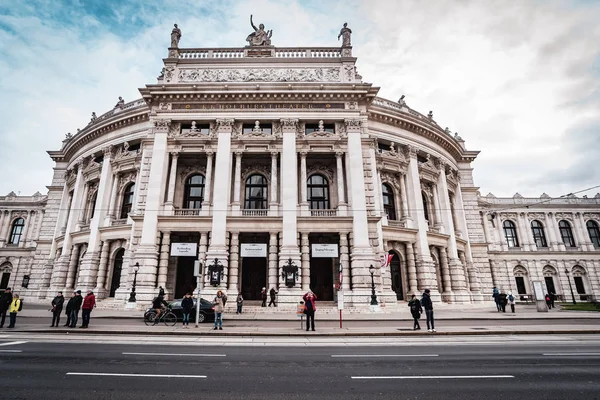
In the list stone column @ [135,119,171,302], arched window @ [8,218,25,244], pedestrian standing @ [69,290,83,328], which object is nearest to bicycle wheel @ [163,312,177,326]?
pedestrian standing @ [69,290,83,328]

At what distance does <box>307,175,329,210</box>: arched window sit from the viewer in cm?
2917

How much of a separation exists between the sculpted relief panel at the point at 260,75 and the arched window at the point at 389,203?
38.2 feet

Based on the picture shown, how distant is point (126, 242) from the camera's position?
28344 mm

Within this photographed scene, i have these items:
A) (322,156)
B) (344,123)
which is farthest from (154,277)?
(344,123)

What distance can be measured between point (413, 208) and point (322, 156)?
10184mm

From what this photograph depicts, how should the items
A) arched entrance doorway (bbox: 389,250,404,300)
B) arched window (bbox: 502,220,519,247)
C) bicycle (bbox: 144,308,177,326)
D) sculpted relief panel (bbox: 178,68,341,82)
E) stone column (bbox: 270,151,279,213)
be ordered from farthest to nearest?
arched window (bbox: 502,220,519,247) < sculpted relief panel (bbox: 178,68,341,82) < arched entrance doorway (bbox: 389,250,404,300) < stone column (bbox: 270,151,279,213) < bicycle (bbox: 144,308,177,326)

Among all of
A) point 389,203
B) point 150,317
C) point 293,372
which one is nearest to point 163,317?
point 150,317

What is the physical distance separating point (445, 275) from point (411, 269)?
555 centimetres

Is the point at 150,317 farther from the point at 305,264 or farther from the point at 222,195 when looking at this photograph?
the point at 305,264

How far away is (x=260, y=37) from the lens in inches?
1270

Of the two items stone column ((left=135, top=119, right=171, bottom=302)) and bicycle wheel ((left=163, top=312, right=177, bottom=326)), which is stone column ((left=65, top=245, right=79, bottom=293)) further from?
bicycle wheel ((left=163, top=312, right=177, bottom=326))

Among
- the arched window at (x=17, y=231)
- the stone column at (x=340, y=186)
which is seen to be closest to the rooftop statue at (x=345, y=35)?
the stone column at (x=340, y=186)

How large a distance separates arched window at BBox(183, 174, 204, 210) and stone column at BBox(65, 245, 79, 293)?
13133mm

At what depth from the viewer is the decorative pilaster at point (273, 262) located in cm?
2458
